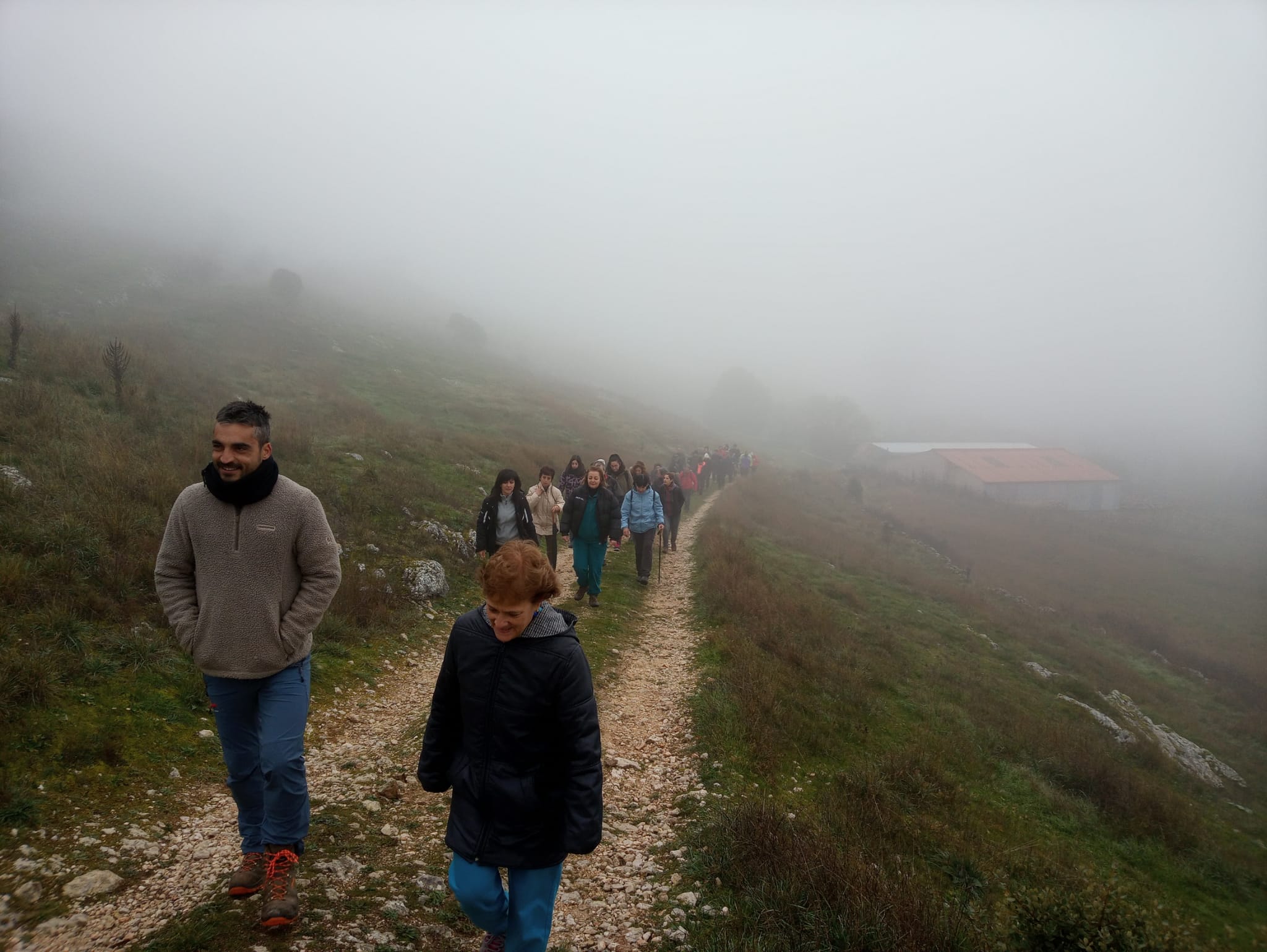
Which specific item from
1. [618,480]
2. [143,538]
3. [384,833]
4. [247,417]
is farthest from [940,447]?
[247,417]

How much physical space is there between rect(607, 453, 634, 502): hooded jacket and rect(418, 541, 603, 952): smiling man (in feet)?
24.4

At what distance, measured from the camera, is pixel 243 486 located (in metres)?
3.04

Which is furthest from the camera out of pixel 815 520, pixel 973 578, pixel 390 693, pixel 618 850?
pixel 815 520

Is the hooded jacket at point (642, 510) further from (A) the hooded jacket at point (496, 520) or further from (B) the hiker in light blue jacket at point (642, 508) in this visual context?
(A) the hooded jacket at point (496, 520)

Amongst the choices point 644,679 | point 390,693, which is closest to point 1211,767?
point 644,679

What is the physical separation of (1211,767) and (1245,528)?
5527 centimetres

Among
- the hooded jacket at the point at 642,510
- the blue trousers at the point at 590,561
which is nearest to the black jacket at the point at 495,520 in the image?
the blue trousers at the point at 590,561

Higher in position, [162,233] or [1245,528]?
[162,233]

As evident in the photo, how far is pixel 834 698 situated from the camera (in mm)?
8125

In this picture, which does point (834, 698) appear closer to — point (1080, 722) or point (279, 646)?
point (1080, 722)

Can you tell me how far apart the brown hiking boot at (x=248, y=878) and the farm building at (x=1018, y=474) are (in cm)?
5892

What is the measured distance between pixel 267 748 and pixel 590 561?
7.11 metres

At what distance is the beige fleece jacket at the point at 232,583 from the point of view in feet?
10.0

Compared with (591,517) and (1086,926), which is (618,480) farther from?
(1086,926)
